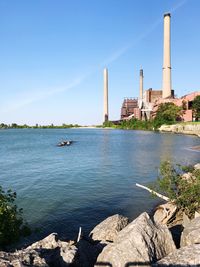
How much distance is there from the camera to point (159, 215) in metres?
18.3

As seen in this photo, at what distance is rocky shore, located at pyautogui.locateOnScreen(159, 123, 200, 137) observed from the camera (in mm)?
105750

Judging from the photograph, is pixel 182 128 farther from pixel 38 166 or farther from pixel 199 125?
pixel 38 166

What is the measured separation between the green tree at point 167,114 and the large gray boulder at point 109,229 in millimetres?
118958

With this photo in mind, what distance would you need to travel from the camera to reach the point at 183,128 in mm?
115188

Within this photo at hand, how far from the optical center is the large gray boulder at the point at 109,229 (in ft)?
46.2

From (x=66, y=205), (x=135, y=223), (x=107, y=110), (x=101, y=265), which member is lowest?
(x=66, y=205)

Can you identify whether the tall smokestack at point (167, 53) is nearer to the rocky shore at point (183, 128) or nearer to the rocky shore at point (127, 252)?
the rocky shore at point (183, 128)

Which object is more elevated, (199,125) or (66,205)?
(199,125)

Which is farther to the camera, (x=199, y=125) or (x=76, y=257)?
(x=199, y=125)

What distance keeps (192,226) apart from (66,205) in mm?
13209

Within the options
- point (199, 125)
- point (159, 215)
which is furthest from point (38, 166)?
point (199, 125)

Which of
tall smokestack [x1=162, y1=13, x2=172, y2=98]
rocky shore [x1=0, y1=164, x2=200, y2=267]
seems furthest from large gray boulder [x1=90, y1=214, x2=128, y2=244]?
tall smokestack [x1=162, y1=13, x2=172, y2=98]

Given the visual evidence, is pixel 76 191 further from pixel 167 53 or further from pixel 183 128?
pixel 167 53

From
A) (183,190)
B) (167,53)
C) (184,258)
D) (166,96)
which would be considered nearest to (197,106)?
(166,96)
